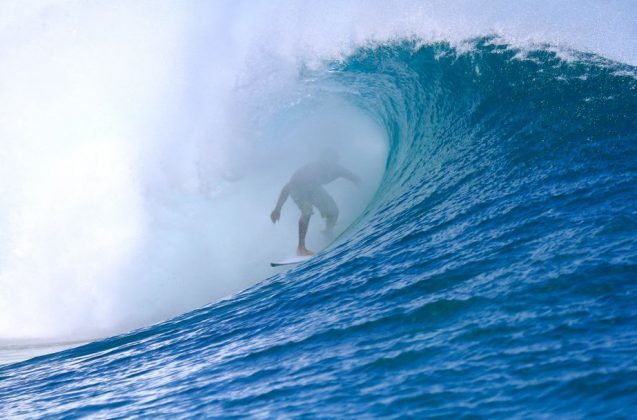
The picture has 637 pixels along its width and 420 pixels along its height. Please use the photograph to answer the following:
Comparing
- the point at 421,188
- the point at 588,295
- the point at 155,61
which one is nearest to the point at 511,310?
the point at 588,295

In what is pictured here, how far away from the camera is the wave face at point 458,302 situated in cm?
385

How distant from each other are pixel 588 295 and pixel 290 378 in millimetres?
2088

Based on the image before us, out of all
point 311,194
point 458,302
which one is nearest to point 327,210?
point 311,194

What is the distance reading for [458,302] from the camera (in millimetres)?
4945

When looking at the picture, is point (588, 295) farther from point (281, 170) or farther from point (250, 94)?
point (250, 94)

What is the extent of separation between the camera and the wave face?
12.6 feet

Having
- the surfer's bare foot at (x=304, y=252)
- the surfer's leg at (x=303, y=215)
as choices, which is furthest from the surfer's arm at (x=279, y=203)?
the surfer's bare foot at (x=304, y=252)

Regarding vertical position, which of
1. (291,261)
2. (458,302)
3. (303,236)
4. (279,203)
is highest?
(279,203)

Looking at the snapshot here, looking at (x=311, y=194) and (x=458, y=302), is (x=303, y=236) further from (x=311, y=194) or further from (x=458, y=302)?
(x=458, y=302)

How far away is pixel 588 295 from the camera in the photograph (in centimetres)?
448

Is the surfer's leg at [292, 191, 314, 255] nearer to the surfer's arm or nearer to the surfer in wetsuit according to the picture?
the surfer in wetsuit

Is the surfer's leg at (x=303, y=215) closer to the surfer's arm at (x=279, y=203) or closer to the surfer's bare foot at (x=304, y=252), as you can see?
the surfer's bare foot at (x=304, y=252)

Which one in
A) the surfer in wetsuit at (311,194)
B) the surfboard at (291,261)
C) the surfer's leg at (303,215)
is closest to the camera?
the surfboard at (291,261)

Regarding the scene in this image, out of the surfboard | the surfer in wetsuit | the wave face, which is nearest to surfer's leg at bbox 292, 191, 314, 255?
the surfer in wetsuit
